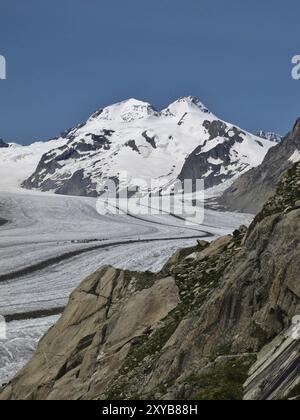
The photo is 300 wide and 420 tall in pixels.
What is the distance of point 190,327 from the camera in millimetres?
12945

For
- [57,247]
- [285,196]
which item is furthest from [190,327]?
[57,247]

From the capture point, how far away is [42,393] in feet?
49.5

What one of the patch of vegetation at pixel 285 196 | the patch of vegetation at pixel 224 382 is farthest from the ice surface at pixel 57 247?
the patch of vegetation at pixel 224 382

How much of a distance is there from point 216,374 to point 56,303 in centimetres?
3115

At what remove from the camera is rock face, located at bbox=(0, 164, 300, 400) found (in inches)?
433

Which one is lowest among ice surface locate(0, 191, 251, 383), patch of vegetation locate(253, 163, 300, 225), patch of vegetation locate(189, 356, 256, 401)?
ice surface locate(0, 191, 251, 383)

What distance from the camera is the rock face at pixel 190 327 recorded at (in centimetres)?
1101

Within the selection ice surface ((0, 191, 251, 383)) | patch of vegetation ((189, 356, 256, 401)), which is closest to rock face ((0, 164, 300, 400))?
patch of vegetation ((189, 356, 256, 401))

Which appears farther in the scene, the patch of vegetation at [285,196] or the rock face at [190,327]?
the patch of vegetation at [285,196]

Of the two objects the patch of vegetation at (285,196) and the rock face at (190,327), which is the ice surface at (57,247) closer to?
the rock face at (190,327)

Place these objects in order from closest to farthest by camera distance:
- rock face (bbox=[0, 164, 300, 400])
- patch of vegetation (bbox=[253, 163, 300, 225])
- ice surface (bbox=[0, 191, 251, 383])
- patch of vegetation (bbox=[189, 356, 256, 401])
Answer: patch of vegetation (bbox=[189, 356, 256, 401]) → rock face (bbox=[0, 164, 300, 400]) → patch of vegetation (bbox=[253, 163, 300, 225]) → ice surface (bbox=[0, 191, 251, 383])

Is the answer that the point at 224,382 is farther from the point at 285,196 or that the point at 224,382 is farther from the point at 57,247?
the point at 57,247

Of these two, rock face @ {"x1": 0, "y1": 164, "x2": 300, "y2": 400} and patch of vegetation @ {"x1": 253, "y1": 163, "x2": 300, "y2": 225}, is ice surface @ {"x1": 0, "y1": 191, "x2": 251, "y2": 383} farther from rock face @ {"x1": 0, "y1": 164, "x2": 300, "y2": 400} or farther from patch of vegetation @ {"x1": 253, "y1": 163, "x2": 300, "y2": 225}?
patch of vegetation @ {"x1": 253, "y1": 163, "x2": 300, "y2": 225}
